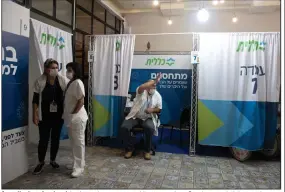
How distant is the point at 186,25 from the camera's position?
260 inches

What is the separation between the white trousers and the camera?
2.79 m

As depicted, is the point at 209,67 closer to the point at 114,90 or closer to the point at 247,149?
the point at 247,149

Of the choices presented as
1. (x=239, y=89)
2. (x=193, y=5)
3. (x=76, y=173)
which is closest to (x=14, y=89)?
(x=76, y=173)

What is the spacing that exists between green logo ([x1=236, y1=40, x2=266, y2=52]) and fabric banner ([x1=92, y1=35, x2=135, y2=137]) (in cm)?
166

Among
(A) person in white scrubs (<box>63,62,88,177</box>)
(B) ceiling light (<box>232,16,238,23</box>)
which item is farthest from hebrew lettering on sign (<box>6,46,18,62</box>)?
(B) ceiling light (<box>232,16,238,23</box>)

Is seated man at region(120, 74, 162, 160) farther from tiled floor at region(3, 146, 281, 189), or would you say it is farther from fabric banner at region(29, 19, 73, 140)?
fabric banner at region(29, 19, 73, 140)

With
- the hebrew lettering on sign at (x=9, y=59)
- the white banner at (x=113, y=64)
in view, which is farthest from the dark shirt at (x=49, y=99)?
the white banner at (x=113, y=64)

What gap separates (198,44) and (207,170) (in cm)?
185

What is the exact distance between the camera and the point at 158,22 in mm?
6777

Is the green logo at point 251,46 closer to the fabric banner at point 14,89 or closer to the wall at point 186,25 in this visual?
the fabric banner at point 14,89

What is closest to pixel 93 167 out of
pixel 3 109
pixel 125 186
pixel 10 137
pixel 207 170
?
pixel 125 186

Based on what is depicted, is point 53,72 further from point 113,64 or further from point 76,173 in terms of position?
point 113,64

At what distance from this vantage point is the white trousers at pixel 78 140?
279 centimetres

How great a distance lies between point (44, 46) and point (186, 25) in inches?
173
